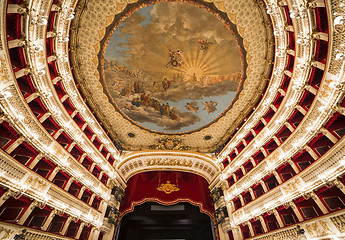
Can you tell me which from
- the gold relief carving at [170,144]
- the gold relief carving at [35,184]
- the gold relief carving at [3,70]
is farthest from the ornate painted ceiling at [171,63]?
the gold relief carving at [35,184]

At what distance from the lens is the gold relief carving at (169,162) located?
2091 cm

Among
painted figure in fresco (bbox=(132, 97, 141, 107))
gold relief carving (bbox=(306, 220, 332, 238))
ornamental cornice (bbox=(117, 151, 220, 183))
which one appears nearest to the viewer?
gold relief carving (bbox=(306, 220, 332, 238))

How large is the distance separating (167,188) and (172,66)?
1425cm

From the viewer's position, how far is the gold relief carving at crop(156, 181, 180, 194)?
19312mm

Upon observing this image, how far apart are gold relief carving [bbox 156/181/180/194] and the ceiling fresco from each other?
7827mm

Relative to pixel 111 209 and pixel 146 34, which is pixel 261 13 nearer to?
pixel 146 34

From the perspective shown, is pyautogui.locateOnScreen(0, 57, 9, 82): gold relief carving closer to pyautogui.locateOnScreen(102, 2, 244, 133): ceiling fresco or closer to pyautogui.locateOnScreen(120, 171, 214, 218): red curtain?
pyautogui.locateOnScreen(102, 2, 244, 133): ceiling fresco

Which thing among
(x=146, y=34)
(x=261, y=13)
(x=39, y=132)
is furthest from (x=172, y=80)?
(x=39, y=132)

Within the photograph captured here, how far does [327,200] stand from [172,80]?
537 inches

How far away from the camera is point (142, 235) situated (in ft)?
64.5

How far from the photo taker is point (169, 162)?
2127 cm

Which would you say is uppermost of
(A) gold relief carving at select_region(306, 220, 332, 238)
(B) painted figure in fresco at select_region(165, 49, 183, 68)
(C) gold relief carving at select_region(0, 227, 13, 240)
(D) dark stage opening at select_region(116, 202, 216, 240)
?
(B) painted figure in fresco at select_region(165, 49, 183, 68)

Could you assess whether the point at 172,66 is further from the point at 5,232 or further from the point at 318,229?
the point at 5,232

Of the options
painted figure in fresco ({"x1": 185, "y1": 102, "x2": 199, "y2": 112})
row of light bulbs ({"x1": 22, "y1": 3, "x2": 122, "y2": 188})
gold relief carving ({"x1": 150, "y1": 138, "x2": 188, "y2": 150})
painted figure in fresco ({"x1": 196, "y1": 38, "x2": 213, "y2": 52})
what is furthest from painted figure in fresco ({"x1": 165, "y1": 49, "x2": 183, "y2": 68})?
gold relief carving ({"x1": 150, "y1": 138, "x2": 188, "y2": 150})
